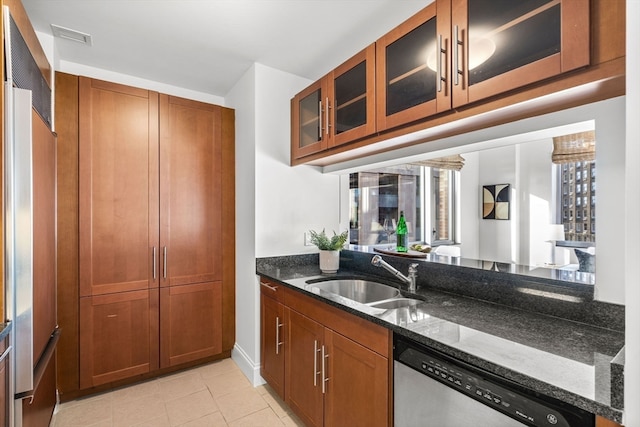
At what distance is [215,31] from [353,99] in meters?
1.03

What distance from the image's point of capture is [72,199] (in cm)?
222

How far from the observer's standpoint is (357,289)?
7.34 ft

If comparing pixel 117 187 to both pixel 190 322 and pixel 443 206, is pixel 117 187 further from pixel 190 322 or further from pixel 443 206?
pixel 443 206

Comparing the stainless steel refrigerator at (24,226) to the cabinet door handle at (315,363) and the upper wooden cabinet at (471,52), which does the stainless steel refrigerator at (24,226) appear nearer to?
the cabinet door handle at (315,363)

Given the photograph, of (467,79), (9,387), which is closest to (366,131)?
(467,79)

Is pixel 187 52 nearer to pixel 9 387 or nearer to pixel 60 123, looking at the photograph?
pixel 60 123

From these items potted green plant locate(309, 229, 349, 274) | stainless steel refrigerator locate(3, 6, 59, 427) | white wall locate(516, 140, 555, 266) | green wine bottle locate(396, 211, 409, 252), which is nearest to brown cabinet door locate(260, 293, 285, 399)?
potted green plant locate(309, 229, 349, 274)

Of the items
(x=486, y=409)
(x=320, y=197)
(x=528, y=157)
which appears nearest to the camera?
(x=486, y=409)

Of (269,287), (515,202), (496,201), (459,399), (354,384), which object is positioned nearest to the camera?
(459,399)

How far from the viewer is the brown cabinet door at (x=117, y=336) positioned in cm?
227

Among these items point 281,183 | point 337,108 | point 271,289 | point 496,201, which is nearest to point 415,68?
point 337,108

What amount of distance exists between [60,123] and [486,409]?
9.64 feet

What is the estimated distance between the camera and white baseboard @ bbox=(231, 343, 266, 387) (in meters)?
2.44

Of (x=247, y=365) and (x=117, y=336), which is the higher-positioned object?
(x=117, y=336)
